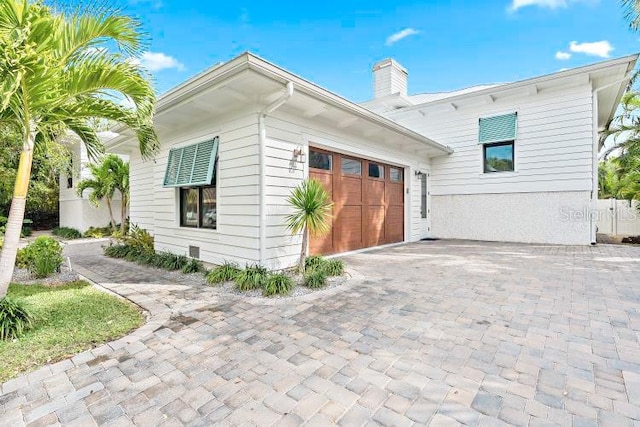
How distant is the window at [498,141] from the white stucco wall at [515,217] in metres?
0.93

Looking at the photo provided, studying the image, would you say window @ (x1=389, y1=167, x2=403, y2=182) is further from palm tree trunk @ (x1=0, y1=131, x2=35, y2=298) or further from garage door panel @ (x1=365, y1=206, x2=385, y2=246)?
palm tree trunk @ (x1=0, y1=131, x2=35, y2=298)

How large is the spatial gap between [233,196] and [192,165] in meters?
1.41

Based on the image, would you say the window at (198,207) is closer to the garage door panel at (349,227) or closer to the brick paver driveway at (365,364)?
the brick paver driveway at (365,364)

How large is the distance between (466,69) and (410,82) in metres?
2.25

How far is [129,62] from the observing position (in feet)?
10.9

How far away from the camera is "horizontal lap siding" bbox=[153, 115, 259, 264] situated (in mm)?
5027

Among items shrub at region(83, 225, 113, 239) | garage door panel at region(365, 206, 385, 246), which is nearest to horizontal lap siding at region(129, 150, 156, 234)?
shrub at region(83, 225, 113, 239)

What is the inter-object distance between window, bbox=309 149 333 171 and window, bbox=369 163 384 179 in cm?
165

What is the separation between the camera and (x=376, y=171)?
8.13 meters

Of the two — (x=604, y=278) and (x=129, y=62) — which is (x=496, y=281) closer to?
(x=604, y=278)

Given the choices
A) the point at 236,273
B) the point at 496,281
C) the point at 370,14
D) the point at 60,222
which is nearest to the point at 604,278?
the point at 496,281

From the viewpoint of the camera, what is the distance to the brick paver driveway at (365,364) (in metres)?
1.83

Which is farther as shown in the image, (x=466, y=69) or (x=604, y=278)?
(x=466, y=69)

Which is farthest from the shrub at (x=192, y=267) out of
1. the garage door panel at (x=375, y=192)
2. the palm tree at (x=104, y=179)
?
the palm tree at (x=104, y=179)
